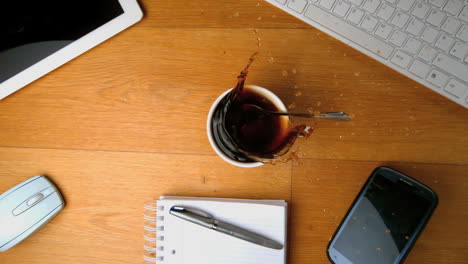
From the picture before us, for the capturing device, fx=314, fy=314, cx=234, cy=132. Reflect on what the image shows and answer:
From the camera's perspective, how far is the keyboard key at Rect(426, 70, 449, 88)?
0.51 meters

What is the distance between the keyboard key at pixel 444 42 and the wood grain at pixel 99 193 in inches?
17.4

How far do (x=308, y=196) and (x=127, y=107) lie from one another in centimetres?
37

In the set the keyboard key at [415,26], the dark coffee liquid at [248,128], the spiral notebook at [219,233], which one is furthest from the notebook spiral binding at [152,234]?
the keyboard key at [415,26]

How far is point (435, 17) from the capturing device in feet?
1.64

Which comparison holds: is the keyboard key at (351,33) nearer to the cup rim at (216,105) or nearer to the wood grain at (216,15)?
the wood grain at (216,15)

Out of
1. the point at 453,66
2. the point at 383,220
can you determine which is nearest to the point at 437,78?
the point at 453,66

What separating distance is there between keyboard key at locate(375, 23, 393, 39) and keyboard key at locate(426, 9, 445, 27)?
6 cm

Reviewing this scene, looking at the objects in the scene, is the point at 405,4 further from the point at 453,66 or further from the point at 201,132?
the point at 201,132

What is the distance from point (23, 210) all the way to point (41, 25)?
318mm

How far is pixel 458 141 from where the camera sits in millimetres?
555

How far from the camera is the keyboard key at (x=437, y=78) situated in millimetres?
510

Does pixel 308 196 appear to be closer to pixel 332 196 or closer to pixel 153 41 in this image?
pixel 332 196

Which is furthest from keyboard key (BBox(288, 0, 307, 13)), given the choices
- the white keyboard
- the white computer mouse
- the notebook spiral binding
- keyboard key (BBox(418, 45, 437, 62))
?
the white computer mouse

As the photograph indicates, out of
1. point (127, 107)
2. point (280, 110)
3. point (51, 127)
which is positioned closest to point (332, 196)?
point (280, 110)
